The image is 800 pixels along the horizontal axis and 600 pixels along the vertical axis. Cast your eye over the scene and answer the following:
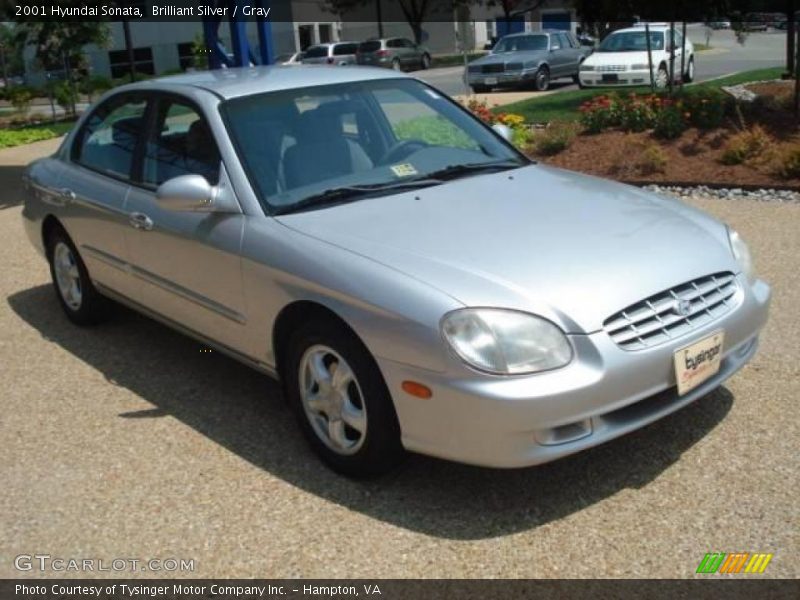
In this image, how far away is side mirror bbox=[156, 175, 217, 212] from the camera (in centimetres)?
412

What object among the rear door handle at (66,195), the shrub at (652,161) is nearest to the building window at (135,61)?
the shrub at (652,161)

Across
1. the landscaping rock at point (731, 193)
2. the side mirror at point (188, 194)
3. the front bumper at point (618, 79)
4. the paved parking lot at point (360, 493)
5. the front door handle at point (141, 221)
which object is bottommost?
the paved parking lot at point (360, 493)

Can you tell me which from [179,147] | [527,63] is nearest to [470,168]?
[179,147]

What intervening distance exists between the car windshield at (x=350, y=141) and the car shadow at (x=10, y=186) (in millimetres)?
7730

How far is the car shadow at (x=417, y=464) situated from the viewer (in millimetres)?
3506

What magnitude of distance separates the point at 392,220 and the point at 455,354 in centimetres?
89

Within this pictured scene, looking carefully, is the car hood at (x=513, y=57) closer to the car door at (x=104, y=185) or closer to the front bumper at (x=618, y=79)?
the front bumper at (x=618, y=79)

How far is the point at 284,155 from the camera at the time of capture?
4293 mm

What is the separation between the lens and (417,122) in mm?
Result: 4895

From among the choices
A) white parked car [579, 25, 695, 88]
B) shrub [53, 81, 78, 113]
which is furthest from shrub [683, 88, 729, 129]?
shrub [53, 81, 78, 113]

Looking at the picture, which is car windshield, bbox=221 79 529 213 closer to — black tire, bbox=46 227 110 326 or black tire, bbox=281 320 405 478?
black tire, bbox=281 320 405 478

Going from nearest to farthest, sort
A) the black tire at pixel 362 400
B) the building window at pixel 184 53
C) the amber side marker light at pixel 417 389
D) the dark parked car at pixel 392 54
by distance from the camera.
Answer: the amber side marker light at pixel 417 389
the black tire at pixel 362 400
the dark parked car at pixel 392 54
the building window at pixel 184 53

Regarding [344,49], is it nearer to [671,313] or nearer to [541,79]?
[541,79]

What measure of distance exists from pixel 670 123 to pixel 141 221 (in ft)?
23.5
